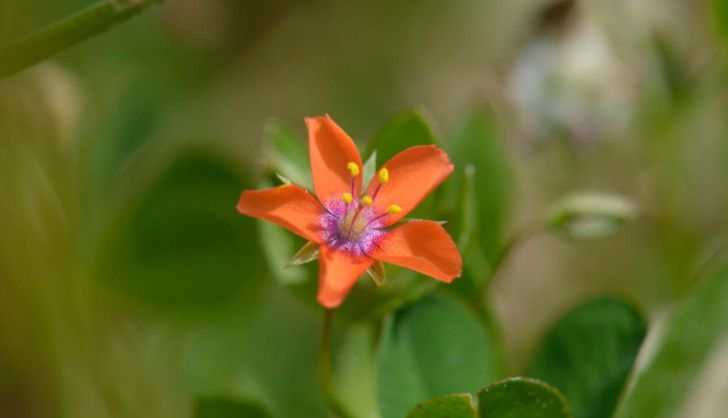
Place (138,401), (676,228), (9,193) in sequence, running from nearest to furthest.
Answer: (9,193) < (138,401) < (676,228)

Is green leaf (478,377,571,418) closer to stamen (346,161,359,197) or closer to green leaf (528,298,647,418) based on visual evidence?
green leaf (528,298,647,418)

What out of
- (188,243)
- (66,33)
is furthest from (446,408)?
(188,243)

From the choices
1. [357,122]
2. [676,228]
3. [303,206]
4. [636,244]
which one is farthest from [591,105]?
[303,206]

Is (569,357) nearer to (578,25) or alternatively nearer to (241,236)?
(241,236)

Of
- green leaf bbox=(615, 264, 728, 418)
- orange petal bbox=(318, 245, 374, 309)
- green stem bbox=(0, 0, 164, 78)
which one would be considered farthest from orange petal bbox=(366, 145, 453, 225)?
green leaf bbox=(615, 264, 728, 418)

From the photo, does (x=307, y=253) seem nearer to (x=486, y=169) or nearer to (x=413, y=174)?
(x=413, y=174)

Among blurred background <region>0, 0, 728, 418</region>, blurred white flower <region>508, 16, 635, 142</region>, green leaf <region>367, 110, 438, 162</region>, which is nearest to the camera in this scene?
green leaf <region>367, 110, 438, 162</region>

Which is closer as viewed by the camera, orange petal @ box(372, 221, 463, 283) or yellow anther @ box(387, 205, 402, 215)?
orange petal @ box(372, 221, 463, 283)

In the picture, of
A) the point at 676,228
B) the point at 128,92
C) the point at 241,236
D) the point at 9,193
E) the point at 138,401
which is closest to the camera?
the point at 9,193
